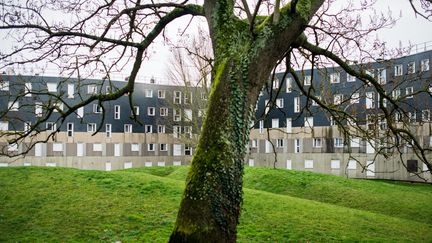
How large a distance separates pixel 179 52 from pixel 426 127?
22.8m

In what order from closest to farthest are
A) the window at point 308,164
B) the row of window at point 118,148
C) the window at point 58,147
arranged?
the window at point 308,164 → the row of window at point 118,148 → the window at point 58,147

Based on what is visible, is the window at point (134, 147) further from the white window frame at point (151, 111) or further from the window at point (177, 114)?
the window at point (177, 114)

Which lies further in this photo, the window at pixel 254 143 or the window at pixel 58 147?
the window at pixel 254 143

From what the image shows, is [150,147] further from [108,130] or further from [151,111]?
[108,130]

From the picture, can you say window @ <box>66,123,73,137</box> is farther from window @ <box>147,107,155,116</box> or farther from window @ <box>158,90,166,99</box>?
window @ <box>158,90,166,99</box>

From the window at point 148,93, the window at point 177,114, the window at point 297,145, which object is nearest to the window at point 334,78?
the window at point 297,145

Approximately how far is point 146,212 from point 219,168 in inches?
324

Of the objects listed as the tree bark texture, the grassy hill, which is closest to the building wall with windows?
the grassy hill

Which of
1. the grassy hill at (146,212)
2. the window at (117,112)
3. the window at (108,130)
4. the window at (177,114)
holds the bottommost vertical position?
the grassy hill at (146,212)

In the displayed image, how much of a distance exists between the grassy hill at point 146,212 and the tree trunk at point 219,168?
5.41m

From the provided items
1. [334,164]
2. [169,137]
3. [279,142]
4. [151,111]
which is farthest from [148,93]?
[334,164]

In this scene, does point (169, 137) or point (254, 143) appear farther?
point (169, 137)

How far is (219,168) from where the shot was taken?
480cm

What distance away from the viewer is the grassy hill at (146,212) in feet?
34.9
